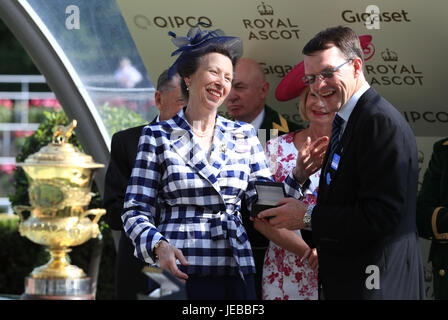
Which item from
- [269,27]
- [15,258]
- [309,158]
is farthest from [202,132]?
[15,258]

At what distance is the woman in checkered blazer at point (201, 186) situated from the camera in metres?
3.12

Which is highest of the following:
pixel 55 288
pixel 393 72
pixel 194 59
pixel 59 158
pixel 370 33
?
pixel 370 33

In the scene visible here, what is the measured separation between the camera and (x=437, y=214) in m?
4.04

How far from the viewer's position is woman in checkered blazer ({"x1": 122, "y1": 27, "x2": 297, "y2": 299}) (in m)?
3.12

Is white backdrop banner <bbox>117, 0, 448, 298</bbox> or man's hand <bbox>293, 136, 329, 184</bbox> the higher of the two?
white backdrop banner <bbox>117, 0, 448, 298</bbox>

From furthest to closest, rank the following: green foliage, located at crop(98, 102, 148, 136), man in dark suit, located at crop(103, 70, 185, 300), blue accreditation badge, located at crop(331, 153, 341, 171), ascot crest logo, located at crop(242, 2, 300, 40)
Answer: green foliage, located at crop(98, 102, 148, 136) < ascot crest logo, located at crop(242, 2, 300, 40) < man in dark suit, located at crop(103, 70, 185, 300) < blue accreditation badge, located at crop(331, 153, 341, 171)

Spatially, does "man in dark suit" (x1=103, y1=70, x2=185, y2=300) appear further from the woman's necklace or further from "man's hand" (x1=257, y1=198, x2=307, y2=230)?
"man's hand" (x1=257, y1=198, x2=307, y2=230)

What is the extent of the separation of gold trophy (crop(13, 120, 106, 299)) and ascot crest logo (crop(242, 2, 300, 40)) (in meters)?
2.50

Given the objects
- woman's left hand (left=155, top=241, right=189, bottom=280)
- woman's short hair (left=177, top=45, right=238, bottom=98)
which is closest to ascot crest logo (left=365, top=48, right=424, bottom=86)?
woman's short hair (left=177, top=45, right=238, bottom=98)

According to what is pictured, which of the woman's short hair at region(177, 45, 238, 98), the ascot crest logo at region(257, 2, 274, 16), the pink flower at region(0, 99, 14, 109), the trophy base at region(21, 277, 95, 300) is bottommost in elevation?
the trophy base at region(21, 277, 95, 300)

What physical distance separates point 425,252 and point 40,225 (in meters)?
3.07

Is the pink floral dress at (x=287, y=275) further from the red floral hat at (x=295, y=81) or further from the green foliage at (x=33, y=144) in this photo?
the green foliage at (x=33, y=144)

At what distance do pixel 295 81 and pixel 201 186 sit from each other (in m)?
1.68

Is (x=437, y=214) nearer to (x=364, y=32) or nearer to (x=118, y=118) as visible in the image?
(x=364, y=32)
